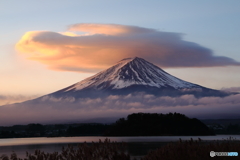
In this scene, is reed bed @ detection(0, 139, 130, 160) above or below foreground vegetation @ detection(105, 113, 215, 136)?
below

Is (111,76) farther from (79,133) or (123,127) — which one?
(123,127)

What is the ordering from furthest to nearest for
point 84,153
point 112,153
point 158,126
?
point 158,126 → point 112,153 → point 84,153

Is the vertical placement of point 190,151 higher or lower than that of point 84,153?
lower

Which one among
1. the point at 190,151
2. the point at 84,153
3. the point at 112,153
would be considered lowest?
the point at 190,151

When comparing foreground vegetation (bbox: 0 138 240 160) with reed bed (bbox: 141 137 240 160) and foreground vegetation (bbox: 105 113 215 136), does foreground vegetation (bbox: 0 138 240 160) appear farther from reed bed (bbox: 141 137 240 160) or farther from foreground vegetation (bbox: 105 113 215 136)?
foreground vegetation (bbox: 105 113 215 136)

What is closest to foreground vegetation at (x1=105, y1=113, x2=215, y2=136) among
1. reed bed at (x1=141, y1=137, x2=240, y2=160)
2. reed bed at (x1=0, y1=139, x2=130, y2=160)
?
reed bed at (x1=141, y1=137, x2=240, y2=160)

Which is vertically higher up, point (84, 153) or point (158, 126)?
point (158, 126)

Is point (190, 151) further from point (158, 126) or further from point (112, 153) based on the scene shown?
point (158, 126)

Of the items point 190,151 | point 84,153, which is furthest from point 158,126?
point 84,153

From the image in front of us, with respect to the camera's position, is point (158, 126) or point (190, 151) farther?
point (158, 126)

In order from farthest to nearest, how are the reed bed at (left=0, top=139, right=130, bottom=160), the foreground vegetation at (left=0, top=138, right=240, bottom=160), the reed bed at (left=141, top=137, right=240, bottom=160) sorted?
the reed bed at (left=141, top=137, right=240, bottom=160) < the foreground vegetation at (left=0, top=138, right=240, bottom=160) < the reed bed at (left=0, top=139, right=130, bottom=160)

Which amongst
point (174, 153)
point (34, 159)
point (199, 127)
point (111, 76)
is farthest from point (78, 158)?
point (111, 76)

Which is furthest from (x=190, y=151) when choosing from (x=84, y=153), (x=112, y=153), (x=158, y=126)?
(x=158, y=126)

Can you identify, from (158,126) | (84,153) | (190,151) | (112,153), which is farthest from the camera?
(158,126)
